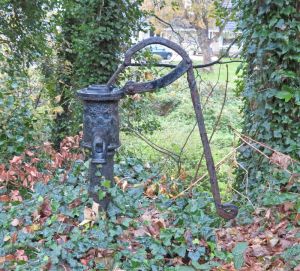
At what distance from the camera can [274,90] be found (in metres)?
2.69

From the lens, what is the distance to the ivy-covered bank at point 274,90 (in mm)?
2562

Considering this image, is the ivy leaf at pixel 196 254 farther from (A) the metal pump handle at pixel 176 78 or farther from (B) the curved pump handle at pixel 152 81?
(B) the curved pump handle at pixel 152 81

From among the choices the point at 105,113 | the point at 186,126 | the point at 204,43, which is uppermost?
the point at 204,43

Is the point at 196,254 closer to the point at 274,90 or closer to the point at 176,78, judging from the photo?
the point at 176,78

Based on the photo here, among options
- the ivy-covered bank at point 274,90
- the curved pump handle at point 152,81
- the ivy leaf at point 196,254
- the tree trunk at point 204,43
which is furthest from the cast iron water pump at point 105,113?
the tree trunk at point 204,43

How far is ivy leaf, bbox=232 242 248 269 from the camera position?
5.50 feet

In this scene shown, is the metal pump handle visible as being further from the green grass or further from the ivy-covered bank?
the green grass

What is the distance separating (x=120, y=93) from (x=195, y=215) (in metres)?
0.72

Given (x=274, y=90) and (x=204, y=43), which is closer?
(x=274, y=90)

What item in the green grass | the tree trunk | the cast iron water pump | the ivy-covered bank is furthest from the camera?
the tree trunk

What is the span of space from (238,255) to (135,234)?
1.51 ft

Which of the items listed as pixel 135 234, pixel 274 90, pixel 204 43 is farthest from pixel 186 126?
pixel 204 43

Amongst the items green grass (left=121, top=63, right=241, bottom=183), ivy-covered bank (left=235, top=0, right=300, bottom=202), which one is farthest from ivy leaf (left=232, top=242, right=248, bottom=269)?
green grass (left=121, top=63, right=241, bottom=183)

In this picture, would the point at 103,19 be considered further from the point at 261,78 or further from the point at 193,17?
Result: the point at 193,17
